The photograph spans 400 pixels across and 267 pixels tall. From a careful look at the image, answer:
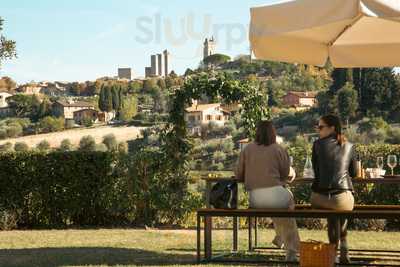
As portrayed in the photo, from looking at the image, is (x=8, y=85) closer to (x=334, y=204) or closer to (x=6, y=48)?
(x=6, y=48)

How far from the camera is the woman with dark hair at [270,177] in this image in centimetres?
603

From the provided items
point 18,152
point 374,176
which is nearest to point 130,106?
point 18,152

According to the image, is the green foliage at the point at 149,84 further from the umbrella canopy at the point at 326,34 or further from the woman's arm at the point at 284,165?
the woman's arm at the point at 284,165

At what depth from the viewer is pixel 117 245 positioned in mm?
7953

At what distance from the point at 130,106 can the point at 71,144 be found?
11.3 metres

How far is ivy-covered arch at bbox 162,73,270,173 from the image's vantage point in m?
10.3

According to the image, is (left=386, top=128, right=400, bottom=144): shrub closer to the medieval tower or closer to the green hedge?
the medieval tower

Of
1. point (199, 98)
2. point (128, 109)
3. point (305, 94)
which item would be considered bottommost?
point (199, 98)

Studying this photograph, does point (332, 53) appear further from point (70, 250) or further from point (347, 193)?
point (70, 250)

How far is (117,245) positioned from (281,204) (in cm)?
262

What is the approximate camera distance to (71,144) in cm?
6072

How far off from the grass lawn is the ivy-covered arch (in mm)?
1395

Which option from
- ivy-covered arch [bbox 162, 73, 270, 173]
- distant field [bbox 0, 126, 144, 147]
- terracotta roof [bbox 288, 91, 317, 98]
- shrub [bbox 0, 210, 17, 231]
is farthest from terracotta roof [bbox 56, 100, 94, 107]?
ivy-covered arch [bbox 162, 73, 270, 173]

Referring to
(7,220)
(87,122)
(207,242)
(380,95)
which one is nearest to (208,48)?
(380,95)
